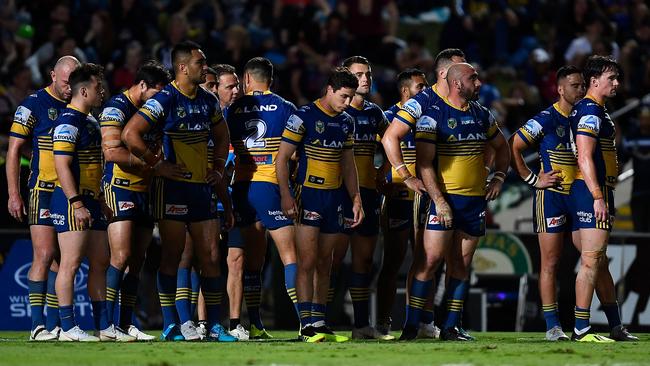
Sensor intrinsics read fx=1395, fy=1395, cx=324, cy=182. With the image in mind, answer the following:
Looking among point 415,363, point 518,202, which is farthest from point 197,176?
point 518,202

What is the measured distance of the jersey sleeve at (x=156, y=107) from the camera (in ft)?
40.7

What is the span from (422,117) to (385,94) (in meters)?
10.2

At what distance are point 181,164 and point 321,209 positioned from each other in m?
1.34

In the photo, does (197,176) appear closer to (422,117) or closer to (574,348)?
(422,117)

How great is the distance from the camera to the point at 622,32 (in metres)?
26.2

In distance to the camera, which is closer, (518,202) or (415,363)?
(415,363)

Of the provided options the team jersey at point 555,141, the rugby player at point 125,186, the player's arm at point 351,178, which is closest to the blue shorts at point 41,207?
the rugby player at point 125,186

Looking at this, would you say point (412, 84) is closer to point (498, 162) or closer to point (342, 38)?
point (498, 162)

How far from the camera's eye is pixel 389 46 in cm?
2453

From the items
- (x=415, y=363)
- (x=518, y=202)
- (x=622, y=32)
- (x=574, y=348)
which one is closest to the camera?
(x=415, y=363)

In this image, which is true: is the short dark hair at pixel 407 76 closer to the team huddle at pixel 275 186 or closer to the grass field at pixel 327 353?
the team huddle at pixel 275 186

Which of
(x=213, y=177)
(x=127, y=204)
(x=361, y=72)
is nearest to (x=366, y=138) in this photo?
(x=361, y=72)

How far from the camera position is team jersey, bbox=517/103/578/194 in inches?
534

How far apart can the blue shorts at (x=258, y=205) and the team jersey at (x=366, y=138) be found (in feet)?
3.14
